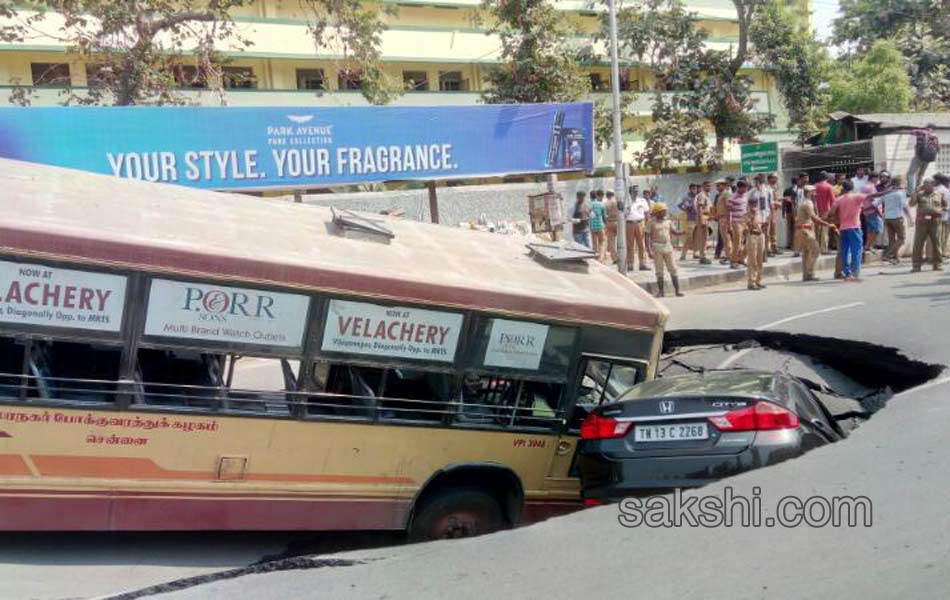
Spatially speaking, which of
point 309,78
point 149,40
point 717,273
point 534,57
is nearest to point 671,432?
point 717,273

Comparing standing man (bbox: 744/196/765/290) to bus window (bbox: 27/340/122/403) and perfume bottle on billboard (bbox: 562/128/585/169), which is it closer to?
perfume bottle on billboard (bbox: 562/128/585/169)

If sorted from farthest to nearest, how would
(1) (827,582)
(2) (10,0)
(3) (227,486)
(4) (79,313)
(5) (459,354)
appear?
(2) (10,0) → (5) (459,354) → (3) (227,486) → (4) (79,313) → (1) (827,582)

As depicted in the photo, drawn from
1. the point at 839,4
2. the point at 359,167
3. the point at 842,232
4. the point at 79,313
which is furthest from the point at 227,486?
the point at 839,4

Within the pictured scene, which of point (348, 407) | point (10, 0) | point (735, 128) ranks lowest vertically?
point (348, 407)

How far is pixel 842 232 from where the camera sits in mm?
16797

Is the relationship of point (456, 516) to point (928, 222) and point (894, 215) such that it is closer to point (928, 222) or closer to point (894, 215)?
point (928, 222)

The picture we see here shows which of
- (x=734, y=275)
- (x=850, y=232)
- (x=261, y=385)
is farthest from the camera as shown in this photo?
(x=734, y=275)

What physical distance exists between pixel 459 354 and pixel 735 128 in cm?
2391

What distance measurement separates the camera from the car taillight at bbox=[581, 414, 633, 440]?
19.5ft

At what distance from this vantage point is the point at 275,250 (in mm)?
5723

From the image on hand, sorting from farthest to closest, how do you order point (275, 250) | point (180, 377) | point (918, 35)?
point (918, 35) < point (180, 377) < point (275, 250)

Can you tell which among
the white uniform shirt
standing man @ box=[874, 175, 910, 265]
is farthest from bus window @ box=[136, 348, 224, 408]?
standing man @ box=[874, 175, 910, 265]

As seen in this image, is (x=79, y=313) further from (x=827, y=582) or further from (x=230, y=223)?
(x=827, y=582)

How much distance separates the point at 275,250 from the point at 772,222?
1655 centimetres
